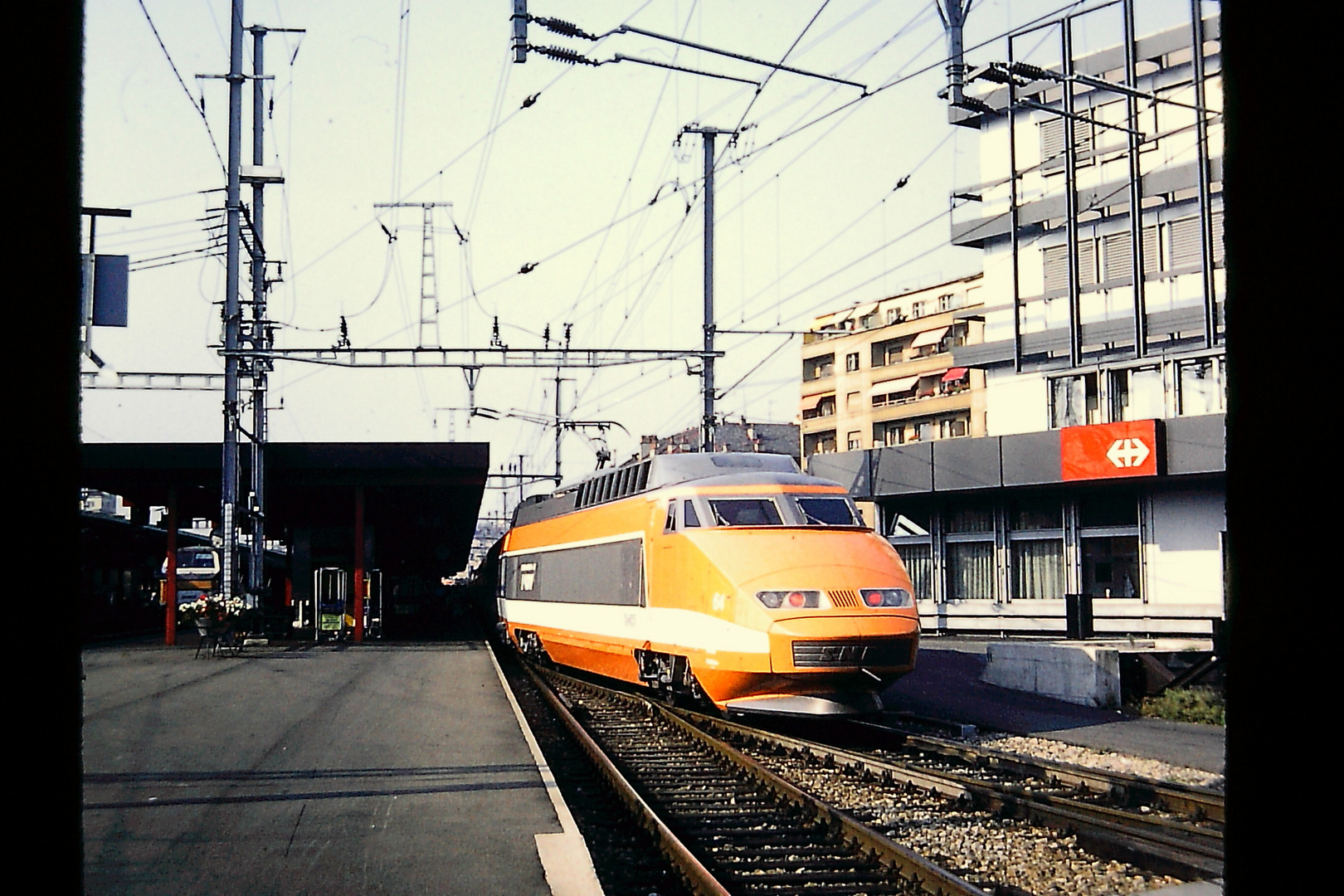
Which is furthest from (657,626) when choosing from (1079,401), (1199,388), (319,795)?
(1079,401)

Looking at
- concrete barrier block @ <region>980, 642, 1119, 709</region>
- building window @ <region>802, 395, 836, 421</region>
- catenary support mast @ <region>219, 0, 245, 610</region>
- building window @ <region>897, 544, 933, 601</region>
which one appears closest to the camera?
concrete barrier block @ <region>980, 642, 1119, 709</region>

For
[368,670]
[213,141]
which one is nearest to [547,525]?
[368,670]

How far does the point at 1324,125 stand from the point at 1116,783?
8.65m

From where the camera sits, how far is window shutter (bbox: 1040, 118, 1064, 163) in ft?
119

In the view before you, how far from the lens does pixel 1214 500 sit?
3003 centimetres

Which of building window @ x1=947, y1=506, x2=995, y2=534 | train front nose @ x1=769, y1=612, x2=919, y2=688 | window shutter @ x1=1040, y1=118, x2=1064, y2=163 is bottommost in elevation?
train front nose @ x1=769, y1=612, x2=919, y2=688

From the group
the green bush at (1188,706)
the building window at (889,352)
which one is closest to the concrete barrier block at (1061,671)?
the green bush at (1188,706)

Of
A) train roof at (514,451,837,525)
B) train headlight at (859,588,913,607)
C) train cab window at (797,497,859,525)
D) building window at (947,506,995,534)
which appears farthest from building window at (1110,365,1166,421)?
train headlight at (859,588,913,607)

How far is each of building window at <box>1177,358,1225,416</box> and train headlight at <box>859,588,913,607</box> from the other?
21131mm

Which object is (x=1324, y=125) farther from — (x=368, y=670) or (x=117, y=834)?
(x=368, y=670)

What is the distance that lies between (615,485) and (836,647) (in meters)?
6.50

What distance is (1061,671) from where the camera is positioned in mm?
18312

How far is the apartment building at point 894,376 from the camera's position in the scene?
68.9m

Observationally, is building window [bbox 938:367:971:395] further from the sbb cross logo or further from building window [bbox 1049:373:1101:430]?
the sbb cross logo
